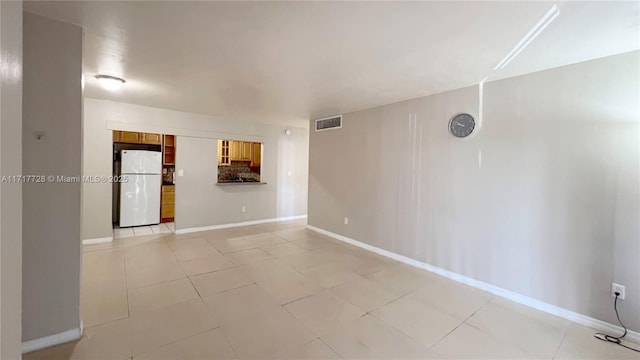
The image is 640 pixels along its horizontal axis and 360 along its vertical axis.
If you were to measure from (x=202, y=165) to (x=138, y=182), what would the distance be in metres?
1.37

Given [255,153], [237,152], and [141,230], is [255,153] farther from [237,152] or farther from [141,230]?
[141,230]

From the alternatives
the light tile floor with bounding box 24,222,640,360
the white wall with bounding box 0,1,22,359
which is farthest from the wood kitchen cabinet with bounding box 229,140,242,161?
the white wall with bounding box 0,1,22,359

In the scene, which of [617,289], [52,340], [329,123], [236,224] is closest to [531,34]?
[617,289]

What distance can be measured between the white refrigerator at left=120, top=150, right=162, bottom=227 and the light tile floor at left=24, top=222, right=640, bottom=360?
66.6 inches

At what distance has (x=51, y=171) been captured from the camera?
6.10 feet

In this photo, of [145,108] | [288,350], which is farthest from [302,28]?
[145,108]

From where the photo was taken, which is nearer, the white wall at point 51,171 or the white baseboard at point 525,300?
the white wall at point 51,171

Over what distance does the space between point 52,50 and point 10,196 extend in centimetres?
174

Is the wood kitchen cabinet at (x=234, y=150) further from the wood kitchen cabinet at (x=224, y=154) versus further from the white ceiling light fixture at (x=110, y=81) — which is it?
the white ceiling light fixture at (x=110, y=81)

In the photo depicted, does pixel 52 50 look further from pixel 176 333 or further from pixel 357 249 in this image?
pixel 357 249

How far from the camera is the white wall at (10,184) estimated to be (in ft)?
2.29

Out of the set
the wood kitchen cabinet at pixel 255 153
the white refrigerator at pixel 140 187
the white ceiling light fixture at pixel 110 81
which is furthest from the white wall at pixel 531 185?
the white refrigerator at pixel 140 187

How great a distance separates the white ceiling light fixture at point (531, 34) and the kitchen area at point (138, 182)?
208 inches

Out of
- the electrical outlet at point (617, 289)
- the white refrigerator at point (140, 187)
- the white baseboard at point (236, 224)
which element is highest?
the white refrigerator at point (140, 187)
